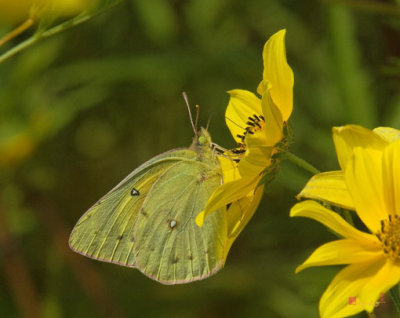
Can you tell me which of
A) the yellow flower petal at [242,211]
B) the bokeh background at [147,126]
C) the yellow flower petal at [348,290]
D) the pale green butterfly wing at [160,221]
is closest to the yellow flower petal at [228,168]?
the pale green butterfly wing at [160,221]

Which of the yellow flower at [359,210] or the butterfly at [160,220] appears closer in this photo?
the yellow flower at [359,210]

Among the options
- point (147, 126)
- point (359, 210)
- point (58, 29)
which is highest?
point (58, 29)

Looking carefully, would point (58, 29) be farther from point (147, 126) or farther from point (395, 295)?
point (147, 126)

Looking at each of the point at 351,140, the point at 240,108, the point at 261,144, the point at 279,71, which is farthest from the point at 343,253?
the point at 240,108

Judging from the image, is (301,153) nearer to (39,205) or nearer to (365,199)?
(39,205)

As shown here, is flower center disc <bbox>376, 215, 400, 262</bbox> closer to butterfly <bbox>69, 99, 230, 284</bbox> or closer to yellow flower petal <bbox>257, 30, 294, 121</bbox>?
yellow flower petal <bbox>257, 30, 294, 121</bbox>

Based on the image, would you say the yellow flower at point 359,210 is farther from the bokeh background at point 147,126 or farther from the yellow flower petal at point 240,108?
the bokeh background at point 147,126
